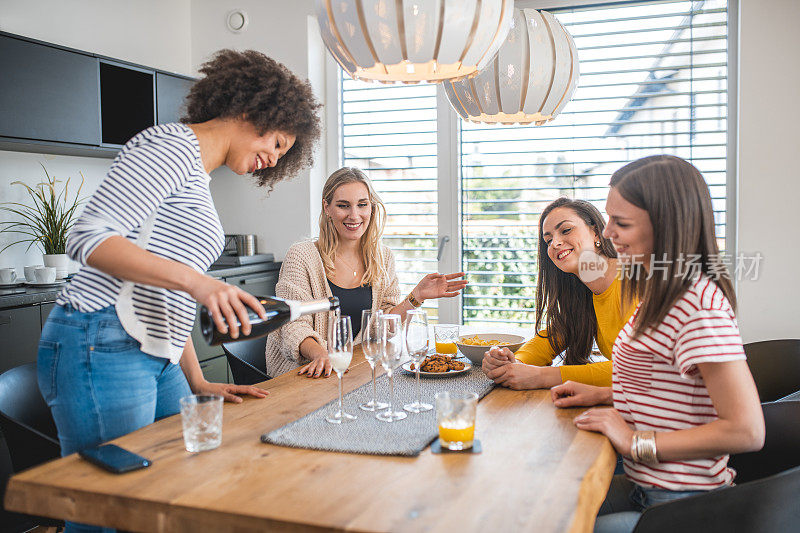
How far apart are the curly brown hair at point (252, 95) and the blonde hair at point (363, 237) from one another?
3.10 feet

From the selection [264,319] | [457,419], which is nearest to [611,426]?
[457,419]

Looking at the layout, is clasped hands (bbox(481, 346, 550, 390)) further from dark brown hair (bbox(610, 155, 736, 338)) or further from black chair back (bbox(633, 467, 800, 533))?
black chair back (bbox(633, 467, 800, 533))

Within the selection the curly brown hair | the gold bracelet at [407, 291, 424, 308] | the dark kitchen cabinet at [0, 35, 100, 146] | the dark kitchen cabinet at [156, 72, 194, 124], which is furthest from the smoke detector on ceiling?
the curly brown hair

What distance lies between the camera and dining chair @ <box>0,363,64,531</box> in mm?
1577

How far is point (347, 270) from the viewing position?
8.77 ft

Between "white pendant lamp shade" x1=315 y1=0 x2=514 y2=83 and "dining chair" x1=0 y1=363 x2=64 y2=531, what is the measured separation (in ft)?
3.74

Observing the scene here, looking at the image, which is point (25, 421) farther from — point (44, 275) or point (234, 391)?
point (44, 275)

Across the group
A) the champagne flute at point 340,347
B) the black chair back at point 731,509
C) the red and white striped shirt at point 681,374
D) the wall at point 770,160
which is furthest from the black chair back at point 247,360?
the wall at point 770,160

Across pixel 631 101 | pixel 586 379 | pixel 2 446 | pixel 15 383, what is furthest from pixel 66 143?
pixel 631 101

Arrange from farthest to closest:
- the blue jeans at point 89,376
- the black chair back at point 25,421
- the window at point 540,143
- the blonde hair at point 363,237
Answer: the window at point 540,143 < the blonde hair at point 363,237 < the black chair back at point 25,421 < the blue jeans at point 89,376

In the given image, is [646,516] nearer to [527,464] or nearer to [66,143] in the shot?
[527,464]

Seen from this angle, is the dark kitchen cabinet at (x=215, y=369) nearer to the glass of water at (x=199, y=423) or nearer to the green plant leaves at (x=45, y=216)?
the green plant leaves at (x=45, y=216)

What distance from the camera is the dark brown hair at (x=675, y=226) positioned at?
1.39 metres

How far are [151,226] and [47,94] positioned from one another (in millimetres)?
2114
